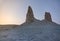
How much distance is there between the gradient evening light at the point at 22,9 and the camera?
2.05 metres

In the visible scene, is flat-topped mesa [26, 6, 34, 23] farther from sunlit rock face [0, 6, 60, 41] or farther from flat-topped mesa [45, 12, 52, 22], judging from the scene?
flat-topped mesa [45, 12, 52, 22]

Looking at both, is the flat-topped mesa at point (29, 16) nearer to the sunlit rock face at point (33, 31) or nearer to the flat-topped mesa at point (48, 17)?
the sunlit rock face at point (33, 31)

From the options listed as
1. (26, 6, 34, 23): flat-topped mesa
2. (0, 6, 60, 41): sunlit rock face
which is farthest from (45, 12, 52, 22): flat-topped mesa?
(26, 6, 34, 23): flat-topped mesa

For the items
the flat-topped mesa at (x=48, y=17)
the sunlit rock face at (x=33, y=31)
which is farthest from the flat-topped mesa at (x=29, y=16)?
the flat-topped mesa at (x=48, y=17)

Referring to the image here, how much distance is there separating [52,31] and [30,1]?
494mm

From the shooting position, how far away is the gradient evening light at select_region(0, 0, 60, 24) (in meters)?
2.05

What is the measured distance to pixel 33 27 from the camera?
2025 millimetres

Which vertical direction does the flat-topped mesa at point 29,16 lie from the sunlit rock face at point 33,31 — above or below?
above

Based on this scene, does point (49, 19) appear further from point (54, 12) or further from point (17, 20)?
point (17, 20)

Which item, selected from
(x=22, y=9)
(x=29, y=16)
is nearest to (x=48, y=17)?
(x=29, y=16)

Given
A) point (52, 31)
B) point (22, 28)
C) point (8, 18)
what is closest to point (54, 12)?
point (52, 31)

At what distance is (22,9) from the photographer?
2064mm

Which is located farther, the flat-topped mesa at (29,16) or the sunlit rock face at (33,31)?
the flat-topped mesa at (29,16)

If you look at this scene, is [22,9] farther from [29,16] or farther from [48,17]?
[48,17]
